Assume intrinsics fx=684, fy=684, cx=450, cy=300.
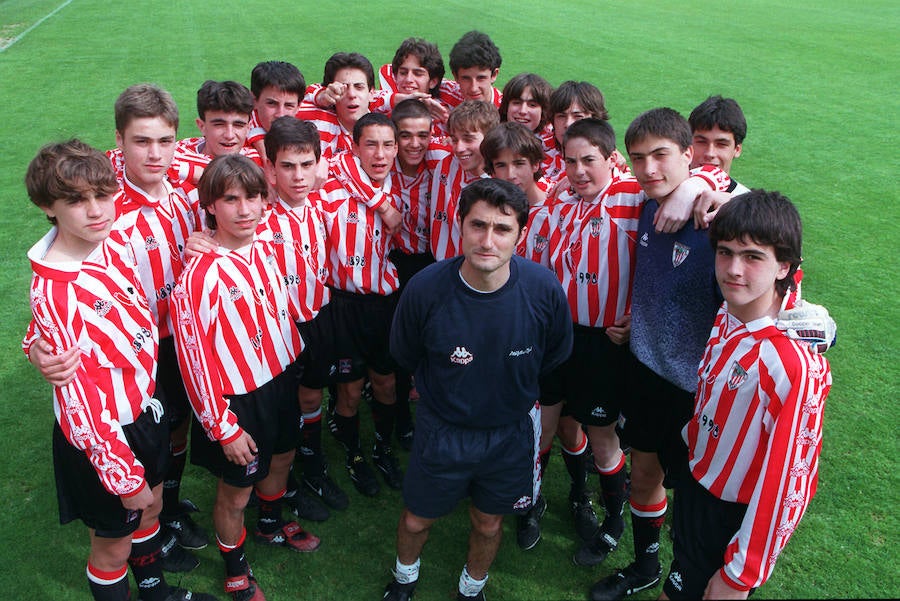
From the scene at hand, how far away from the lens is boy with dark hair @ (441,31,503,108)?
4.64 metres

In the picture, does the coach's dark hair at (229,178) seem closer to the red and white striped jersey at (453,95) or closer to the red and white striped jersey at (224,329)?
the red and white striped jersey at (224,329)

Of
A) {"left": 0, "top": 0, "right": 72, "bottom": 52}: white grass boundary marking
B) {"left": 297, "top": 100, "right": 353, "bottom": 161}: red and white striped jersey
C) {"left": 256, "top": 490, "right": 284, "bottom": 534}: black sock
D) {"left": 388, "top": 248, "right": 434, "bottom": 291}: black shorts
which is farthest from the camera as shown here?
{"left": 0, "top": 0, "right": 72, "bottom": 52}: white grass boundary marking

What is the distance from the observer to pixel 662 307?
9.50ft

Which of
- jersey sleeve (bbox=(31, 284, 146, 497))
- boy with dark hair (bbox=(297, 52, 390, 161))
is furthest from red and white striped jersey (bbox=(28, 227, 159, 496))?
boy with dark hair (bbox=(297, 52, 390, 161))

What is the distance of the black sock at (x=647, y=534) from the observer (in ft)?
10.5

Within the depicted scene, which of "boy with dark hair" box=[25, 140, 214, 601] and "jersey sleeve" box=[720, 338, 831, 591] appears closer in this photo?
"jersey sleeve" box=[720, 338, 831, 591]

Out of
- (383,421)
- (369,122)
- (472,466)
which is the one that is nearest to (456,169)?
(369,122)

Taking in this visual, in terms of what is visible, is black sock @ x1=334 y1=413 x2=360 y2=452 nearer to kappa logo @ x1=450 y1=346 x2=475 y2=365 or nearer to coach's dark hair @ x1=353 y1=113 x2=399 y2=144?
kappa logo @ x1=450 y1=346 x2=475 y2=365

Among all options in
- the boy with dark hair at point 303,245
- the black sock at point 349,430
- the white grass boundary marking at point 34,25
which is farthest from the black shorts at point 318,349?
the white grass boundary marking at point 34,25

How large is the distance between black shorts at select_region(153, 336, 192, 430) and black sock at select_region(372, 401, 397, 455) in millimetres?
1084

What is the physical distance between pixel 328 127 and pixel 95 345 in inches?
93.6

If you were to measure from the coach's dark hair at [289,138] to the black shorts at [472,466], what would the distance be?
56.1 inches

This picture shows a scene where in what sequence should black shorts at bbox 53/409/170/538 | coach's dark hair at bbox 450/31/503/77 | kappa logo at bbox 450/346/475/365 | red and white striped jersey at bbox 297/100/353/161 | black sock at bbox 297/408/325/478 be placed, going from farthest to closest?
coach's dark hair at bbox 450/31/503/77
red and white striped jersey at bbox 297/100/353/161
black sock at bbox 297/408/325/478
kappa logo at bbox 450/346/475/365
black shorts at bbox 53/409/170/538

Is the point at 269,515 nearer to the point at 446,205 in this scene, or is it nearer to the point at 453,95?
the point at 446,205
